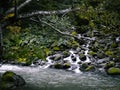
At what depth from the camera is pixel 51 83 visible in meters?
15.8

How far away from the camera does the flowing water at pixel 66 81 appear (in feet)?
48.3

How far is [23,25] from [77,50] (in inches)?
425

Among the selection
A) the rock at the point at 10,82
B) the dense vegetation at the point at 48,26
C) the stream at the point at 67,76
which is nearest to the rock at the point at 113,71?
the stream at the point at 67,76

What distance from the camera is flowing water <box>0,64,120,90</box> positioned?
14727 mm

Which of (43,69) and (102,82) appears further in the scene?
(43,69)

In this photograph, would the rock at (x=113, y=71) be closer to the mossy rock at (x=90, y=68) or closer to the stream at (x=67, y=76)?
the stream at (x=67, y=76)

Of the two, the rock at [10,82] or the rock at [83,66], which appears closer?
the rock at [10,82]

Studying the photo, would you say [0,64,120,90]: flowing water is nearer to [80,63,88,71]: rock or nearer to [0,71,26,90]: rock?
[0,71,26,90]: rock

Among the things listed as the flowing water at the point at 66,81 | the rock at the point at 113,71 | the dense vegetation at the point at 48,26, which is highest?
the dense vegetation at the point at 48,26

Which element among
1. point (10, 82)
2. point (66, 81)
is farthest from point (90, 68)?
point (10, 82)

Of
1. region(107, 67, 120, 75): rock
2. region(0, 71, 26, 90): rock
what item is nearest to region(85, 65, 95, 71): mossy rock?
region(107, 67, 120, 75): rock

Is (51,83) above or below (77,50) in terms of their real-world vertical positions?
below

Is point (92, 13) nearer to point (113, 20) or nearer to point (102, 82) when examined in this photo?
point (113, 20)

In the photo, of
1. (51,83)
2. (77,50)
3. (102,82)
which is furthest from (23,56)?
(77,50)
